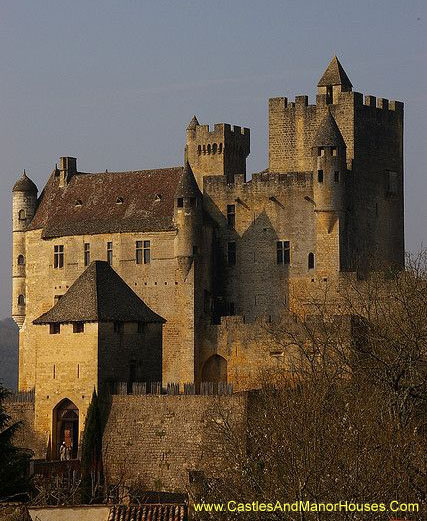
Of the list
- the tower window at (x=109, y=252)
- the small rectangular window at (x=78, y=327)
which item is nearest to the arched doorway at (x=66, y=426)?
the small rectangular window at (x=78, y=327)

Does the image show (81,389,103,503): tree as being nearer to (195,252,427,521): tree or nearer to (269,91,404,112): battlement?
(195,252,427,521): tree

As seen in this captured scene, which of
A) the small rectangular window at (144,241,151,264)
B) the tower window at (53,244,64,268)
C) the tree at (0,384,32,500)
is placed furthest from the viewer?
the tower window at (53,244,64,268)

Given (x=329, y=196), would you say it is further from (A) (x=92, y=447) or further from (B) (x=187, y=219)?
(A) (x=92, y=447)

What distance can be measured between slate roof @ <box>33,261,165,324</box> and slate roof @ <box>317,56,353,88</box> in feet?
52.3

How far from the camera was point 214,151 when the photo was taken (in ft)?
269

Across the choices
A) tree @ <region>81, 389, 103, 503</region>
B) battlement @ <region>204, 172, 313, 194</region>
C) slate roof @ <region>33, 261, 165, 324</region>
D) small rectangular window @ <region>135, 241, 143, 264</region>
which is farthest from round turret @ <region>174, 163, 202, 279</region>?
tree @ <region>81, 389, 103, 503</region>

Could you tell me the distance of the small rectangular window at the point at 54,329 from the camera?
6656 centimetres

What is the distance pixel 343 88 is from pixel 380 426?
1378 inches

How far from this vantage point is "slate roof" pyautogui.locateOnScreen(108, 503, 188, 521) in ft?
147

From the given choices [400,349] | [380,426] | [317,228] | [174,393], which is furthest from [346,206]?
[380,426]

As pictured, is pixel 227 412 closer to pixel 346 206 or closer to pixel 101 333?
pixel 101 333

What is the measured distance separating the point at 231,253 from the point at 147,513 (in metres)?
33.6

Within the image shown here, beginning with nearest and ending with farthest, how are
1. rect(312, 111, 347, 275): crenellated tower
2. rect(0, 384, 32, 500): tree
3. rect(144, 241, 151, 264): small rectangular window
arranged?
rect(0, 384, 32, 500): tree, rect(312, 111, 347, 275): crenellated tower, rect(144, 241, 151, 264): small rectangular window

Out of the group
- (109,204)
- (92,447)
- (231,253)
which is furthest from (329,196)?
(92,447)
